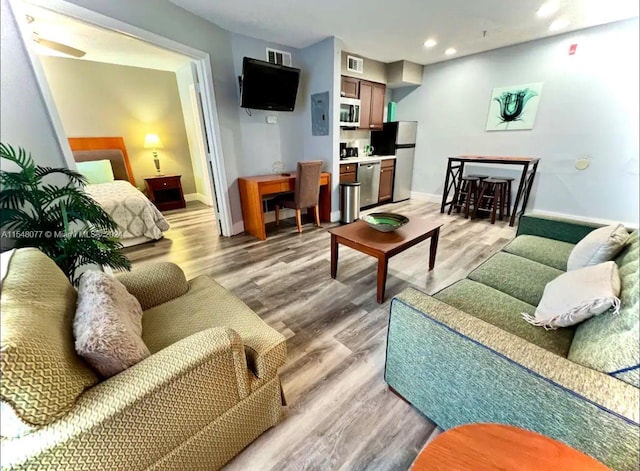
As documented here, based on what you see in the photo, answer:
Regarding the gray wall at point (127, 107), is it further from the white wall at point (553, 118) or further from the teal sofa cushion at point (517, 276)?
the teal sofa cushion at point (517, 276)

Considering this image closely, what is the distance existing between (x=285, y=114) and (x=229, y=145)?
0.97 metres

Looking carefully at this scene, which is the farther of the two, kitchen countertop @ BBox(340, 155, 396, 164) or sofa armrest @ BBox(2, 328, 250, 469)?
kitchen countertop @ BBox(340, 155, 396, 164)

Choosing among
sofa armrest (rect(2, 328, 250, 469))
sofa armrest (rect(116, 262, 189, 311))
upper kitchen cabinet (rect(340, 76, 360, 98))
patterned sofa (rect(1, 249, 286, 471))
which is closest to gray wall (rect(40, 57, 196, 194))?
upper kitchen cabinet (rect(340, 76, 360, 98))

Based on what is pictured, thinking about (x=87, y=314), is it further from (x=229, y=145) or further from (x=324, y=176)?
(x=324, y=176)

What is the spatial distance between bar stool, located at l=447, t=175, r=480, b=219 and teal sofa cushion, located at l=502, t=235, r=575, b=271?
2.02 metres

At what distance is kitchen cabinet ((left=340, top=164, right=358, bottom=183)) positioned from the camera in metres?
4.00

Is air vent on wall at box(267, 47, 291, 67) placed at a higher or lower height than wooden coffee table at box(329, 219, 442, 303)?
higher

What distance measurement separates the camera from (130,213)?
3045 mm

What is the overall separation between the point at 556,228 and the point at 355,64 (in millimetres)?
3454

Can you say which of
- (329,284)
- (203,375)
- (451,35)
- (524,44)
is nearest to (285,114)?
(451,35)

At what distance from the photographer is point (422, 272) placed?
242cm

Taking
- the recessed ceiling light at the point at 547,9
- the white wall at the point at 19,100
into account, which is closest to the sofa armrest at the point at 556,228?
the recessed ceiling light at the point at 547,9

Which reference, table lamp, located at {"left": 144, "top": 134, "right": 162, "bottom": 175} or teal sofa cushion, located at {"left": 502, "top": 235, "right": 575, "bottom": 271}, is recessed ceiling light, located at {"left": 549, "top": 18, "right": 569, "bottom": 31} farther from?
table lamp, located at {"left": 144, "top": 134, "right": 162, "bottom": 175}

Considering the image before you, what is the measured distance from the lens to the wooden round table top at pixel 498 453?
593 mm
